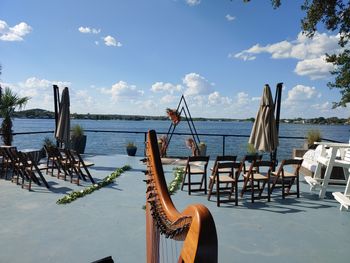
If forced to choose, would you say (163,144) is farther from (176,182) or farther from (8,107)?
(8,107)

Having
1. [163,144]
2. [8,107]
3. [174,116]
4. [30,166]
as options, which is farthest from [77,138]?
[30,166]

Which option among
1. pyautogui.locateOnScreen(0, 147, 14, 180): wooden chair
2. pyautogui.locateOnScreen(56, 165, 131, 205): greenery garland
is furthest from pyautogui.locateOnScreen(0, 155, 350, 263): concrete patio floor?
pyautogui.locateOnScreen(0, 147, 14, 180): wooden chair

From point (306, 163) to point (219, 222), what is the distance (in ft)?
12.5

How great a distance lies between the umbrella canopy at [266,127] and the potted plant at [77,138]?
6.82m

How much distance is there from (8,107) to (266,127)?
782 centimetres

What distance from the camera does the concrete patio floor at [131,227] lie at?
318 cm

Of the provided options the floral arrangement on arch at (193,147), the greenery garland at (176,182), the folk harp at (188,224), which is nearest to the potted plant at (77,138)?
the floral arrangement on arch at (193,147)

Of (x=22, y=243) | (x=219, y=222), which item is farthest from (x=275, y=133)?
(x=22, y=243)

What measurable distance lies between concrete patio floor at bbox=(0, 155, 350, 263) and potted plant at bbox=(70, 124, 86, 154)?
4.96 m

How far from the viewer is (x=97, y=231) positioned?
3.75 meters

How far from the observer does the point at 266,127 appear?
20.4 feet

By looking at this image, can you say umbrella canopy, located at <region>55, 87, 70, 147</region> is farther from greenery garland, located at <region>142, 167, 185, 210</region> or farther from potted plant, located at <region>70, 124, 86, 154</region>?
greenery garland, located at <region>142, 167, 185, 210</region>

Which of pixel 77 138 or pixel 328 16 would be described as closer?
pixel 328 16

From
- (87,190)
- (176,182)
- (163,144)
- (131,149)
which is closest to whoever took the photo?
(87,190)
